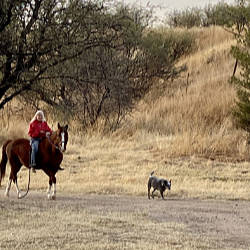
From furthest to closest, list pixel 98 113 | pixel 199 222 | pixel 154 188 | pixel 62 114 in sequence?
pixel 98 113 → pixel 62 114 → pixel 154 188 → pixel 199 222

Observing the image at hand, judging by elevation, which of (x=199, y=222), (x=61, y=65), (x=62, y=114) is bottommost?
(x=199, y=222)

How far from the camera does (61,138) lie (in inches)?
534

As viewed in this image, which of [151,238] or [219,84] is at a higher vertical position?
[219,84]

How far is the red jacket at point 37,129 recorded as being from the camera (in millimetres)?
14250

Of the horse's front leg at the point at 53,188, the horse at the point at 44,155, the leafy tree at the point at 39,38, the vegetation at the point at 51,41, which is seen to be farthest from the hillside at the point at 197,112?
the horse at the point at 44,155

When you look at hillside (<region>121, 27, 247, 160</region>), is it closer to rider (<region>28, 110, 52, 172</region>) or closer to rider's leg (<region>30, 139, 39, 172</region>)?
rider (<region>28, 110, 52, 172</region>)

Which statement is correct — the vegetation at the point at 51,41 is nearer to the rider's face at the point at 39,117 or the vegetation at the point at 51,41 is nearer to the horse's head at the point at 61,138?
the rider's face at the point at 39,117

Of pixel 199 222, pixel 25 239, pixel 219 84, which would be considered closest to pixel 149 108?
pixel 219 84

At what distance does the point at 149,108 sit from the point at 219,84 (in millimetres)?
4351

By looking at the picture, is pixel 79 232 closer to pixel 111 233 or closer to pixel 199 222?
pixel 111 233

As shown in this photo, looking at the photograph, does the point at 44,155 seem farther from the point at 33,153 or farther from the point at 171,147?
the point at 171,147

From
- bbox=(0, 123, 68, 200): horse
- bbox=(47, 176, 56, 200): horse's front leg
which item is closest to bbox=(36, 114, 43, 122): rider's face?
bbox=(0, 123, 68, 200): horse

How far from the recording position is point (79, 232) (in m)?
→ 10.2

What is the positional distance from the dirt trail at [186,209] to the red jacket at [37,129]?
1.34 metres
